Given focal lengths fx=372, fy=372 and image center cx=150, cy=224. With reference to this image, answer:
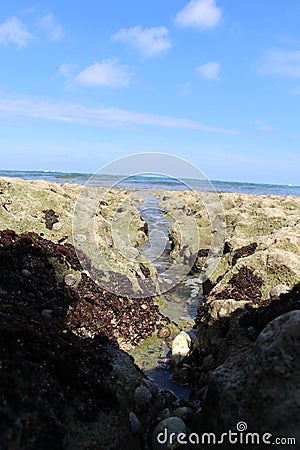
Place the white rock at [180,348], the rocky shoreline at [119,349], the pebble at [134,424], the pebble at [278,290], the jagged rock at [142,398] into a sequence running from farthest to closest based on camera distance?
the white rock at [180,348]
the pebble at [278,290]
the jagged rock at [142,398]
the pebble at [134,424]
the rocky shoreline at [119,349]

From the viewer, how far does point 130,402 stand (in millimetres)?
5531

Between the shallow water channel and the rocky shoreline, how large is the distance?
0.31m

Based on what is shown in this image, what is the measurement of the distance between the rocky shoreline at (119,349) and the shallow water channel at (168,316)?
31cm

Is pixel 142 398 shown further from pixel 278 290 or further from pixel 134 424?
pixel 278 290

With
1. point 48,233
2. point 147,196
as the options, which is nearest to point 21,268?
point 48,233

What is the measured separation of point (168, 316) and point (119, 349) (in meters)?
5.06

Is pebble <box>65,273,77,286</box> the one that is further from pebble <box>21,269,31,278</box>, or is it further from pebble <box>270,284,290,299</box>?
pebble <box>270,284,290,299</box>

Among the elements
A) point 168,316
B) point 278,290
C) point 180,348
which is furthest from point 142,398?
point 168,316

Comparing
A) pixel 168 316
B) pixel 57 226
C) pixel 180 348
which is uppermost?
pixel 57 226

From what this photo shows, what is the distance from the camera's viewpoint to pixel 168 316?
12.0 metres

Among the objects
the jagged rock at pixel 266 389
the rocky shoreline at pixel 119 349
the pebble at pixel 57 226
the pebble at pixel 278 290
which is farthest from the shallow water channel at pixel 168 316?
Result: the pebble at pixel 57 226

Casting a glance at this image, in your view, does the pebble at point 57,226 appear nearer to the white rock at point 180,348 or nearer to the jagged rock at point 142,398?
the white rock at point 180,348

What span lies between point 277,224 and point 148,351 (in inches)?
406

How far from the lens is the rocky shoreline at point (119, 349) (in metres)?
3.99
